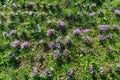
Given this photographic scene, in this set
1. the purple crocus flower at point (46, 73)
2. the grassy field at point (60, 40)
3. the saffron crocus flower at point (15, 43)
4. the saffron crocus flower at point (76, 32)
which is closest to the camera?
the purple crocus flower at point (46, 73)

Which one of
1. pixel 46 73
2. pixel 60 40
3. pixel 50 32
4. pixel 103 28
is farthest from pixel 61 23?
pixel 46 73

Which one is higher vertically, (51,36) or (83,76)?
(51,36)

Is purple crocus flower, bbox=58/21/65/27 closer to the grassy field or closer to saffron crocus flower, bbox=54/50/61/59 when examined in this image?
the grassy field

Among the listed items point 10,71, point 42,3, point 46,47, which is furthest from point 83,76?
point 42,3

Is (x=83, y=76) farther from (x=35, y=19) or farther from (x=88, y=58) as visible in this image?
(x=35, y=19)

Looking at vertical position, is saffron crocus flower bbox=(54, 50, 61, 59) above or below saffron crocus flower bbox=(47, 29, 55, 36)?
below

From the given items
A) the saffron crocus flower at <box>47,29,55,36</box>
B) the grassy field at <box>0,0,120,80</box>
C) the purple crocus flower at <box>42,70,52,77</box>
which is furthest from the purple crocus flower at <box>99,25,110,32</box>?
the purple crocus flower at <box>42,70,52,77</box>

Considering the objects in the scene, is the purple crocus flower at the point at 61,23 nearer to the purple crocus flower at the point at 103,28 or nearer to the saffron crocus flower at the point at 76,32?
the saffron crocus flower at the point at 76,32

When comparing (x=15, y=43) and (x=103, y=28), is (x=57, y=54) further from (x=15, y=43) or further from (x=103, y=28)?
(x=103, y=28)

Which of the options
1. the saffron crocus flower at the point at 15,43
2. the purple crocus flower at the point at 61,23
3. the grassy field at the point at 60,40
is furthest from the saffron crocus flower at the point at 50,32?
the saffron crocus flower at the point at 15,43
